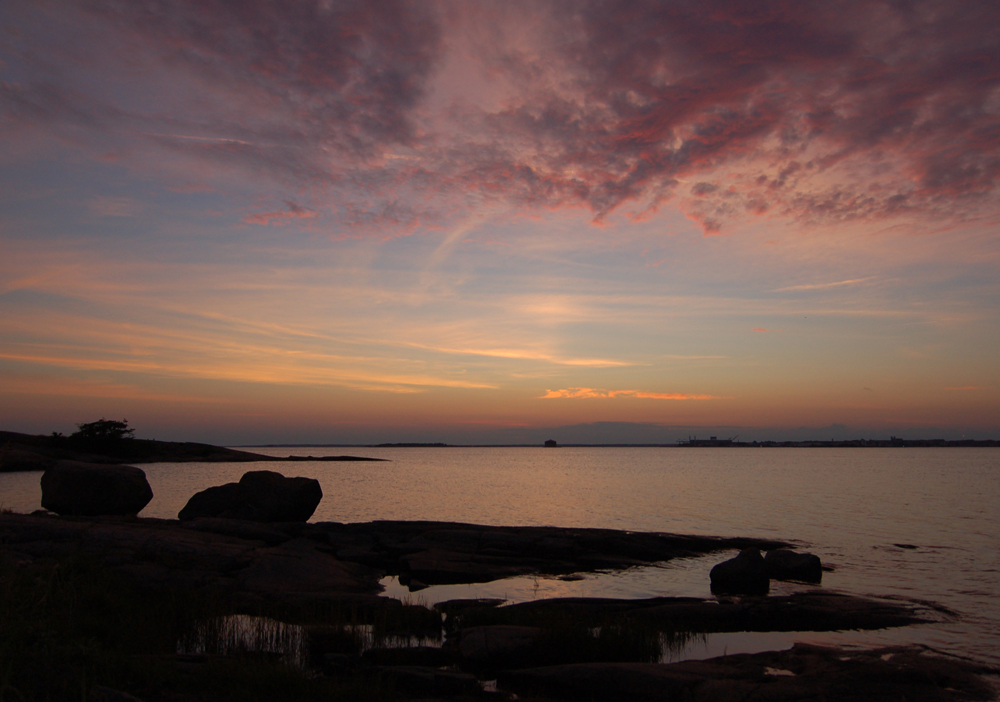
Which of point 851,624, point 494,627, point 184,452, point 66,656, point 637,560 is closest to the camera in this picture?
point 66,656

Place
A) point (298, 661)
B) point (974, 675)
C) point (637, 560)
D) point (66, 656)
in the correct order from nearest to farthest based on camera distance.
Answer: point (66, 656) < point (298, 661) < point (974, 675) < point (637, 560)

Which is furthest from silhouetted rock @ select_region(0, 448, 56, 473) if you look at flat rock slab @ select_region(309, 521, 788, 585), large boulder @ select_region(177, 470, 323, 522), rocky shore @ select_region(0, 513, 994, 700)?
rocky shore @ select_region(0, 513, 994, 700)

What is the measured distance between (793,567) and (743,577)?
3.31 metres

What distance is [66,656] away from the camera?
26.5 feet

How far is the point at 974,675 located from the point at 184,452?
14886cm

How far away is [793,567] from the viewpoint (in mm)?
24500

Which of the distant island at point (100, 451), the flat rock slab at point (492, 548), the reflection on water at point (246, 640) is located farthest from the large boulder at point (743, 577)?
the distant island at point (100, 451)

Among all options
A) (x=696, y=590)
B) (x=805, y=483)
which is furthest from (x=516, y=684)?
(x=805, y=483)

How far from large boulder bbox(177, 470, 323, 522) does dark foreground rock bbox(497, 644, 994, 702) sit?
2389cm

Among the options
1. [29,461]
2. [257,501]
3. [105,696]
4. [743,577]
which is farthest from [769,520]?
[29,461]

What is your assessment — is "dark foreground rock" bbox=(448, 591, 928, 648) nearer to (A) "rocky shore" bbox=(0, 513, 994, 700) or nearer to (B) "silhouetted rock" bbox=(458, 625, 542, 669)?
(A) "rocky shore" bbox=(0, 513, 994, 700)

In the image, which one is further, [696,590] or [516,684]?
[696,590]

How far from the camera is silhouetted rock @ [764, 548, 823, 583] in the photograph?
2444 cm

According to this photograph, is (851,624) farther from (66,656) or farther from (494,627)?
(66,656)
